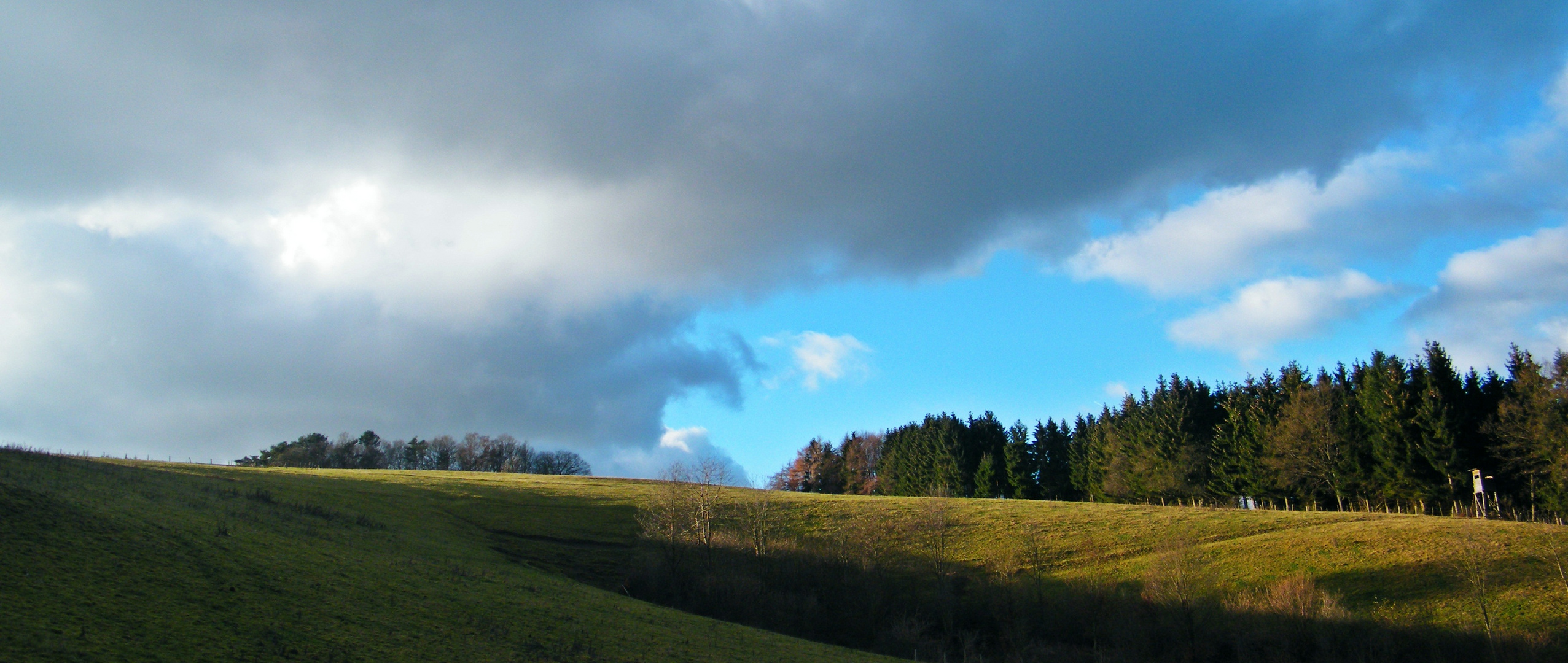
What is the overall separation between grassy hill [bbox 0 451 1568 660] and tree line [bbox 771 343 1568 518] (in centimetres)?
1199

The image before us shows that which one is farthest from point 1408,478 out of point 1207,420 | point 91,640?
point 91,640

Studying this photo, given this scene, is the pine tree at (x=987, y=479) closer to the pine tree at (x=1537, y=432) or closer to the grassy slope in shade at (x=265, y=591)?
the pine tree at (x=1537, y=432)

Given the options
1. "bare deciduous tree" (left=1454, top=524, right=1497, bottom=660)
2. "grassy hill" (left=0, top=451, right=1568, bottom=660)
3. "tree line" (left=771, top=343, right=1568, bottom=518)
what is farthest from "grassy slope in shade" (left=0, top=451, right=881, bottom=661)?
"tree line" (left=771, top=343, right=1568, bottom=518)

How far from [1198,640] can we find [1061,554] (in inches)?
558

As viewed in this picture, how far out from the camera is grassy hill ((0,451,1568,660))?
1917 cm

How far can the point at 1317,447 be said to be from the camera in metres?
74.0

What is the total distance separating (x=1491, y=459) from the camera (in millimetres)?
64750

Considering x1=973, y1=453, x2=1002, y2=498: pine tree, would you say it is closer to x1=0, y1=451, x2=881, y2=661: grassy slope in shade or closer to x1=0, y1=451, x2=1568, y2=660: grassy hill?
x1=0, y1=451, x2=1568, y2=660: grassy hill

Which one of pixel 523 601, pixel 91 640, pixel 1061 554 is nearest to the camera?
pixel 91 640

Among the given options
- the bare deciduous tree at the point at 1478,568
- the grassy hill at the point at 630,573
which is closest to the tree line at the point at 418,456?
the grassy hill at the point at 630,573

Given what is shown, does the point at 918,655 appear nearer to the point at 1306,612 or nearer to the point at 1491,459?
the point at 1306,612

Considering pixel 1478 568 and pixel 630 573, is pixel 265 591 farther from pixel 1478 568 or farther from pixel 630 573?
pixel 1478 568

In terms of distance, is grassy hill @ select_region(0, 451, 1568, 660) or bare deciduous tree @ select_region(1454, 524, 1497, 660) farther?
bare deciduous tree @ select_region(1454, 524, 1497, 660)

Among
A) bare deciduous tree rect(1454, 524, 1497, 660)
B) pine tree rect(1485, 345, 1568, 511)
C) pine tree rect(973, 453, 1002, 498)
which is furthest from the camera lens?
pine tree rect(973, 453, 1002, 498)
